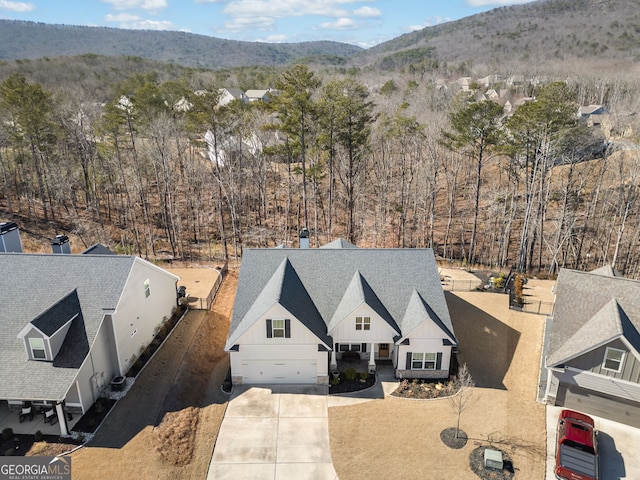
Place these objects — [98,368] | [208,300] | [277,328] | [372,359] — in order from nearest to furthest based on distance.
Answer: [98,368]
[277,328]
[372,359]
[208,300]

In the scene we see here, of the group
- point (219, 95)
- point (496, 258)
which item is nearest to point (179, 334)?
point (219, 95)

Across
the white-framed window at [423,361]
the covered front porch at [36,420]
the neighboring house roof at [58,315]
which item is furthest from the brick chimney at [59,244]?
the white-framed window at [423,361]

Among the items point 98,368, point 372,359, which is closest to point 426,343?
point 372,359

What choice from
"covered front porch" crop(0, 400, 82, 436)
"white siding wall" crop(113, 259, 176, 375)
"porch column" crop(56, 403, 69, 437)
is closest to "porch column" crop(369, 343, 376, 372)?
"white siding wall" crop(113, 259, 176, 375)

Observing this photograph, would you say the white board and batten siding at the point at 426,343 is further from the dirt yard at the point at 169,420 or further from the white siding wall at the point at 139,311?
the white siding wall at the point at 139,311

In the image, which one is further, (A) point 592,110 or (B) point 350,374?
(A) point 592,110

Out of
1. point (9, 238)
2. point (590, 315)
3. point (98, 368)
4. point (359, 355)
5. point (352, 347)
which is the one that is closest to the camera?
point (98, 368)

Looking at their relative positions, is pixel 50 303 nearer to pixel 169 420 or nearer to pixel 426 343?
pixel 169 420
